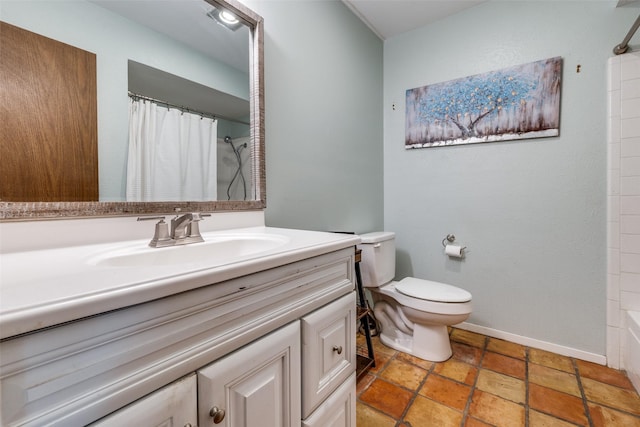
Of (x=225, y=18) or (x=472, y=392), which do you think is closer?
(x=225, y=18)

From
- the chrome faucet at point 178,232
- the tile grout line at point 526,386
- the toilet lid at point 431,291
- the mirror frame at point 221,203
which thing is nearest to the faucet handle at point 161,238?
the chrome faucet at point 178,232

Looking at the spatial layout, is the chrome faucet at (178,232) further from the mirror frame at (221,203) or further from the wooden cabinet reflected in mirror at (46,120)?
the wooden cabinet reflected in mirror at (46,120)

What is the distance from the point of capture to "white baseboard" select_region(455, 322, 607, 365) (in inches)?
63.9

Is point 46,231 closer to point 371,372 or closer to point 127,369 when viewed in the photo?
point 127,369

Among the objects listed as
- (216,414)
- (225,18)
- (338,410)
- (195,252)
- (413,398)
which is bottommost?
(413,398)

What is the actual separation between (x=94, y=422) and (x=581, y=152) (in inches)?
92.7

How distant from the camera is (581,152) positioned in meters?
1.63

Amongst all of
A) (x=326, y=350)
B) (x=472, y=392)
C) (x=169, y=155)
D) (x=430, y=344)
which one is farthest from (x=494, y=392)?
(x=169, y=155)

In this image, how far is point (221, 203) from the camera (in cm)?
117

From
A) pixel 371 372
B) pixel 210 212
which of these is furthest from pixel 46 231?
pixel 371 372

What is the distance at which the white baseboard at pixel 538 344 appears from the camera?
5.32ft

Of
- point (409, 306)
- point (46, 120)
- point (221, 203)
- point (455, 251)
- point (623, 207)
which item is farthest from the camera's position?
point (455, 251)

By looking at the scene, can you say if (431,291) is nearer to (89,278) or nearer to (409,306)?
(409,306)

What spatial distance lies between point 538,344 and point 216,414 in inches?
82.9
